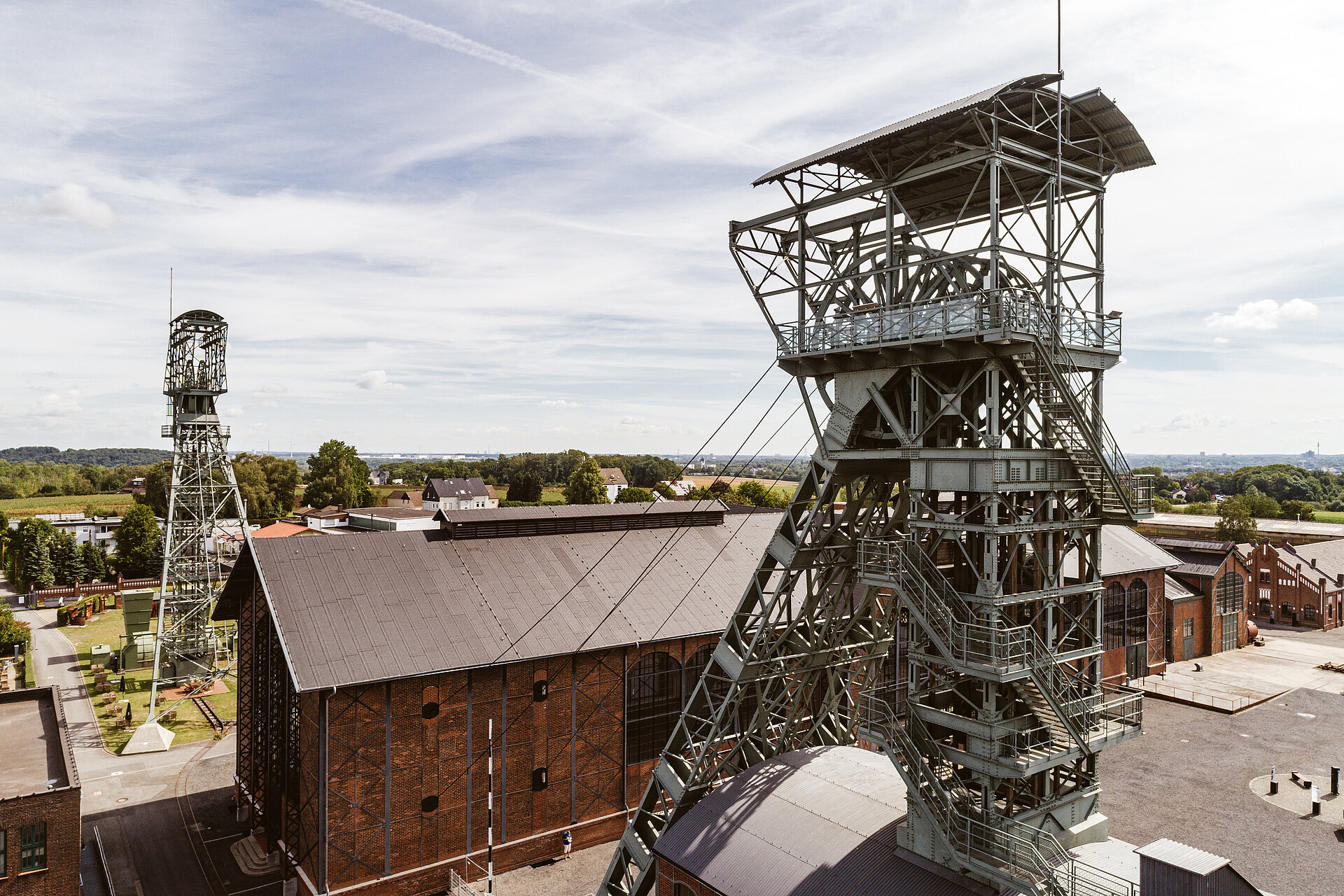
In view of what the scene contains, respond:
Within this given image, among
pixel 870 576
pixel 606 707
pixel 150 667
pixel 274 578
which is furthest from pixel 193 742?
pixel 870 576

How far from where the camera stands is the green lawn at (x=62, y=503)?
12207 centimetres

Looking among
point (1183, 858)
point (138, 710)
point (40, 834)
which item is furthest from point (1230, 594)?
point (138, 710)

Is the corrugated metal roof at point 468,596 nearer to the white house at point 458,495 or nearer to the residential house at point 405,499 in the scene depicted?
the white house at point 458,495

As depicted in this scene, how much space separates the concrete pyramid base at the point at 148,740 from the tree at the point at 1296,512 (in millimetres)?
130798

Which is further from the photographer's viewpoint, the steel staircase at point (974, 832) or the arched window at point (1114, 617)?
the arched window at point (1114, 617)

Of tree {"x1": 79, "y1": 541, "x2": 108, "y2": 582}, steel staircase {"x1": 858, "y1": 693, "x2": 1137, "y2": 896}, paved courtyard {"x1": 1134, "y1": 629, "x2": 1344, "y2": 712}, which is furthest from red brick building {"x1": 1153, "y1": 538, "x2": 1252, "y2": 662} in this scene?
tree {"x1": 79, "y1": 541, "x2": 108, "y2": 582}

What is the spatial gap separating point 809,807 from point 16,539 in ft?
277

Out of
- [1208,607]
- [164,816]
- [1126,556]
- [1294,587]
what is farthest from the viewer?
[1294,587]

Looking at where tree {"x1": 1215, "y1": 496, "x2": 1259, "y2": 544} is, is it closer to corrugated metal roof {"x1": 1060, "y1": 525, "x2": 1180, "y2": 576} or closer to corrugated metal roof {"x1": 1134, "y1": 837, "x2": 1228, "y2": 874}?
corrugated metal roof {"x1": 1060, "y1": 525, "x2": 1180, "y2": 576}

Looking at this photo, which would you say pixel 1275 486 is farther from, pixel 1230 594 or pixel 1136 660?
pixel 1136 660

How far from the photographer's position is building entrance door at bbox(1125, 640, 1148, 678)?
1761 inches

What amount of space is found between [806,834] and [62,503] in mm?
168095

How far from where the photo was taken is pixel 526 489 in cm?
12656

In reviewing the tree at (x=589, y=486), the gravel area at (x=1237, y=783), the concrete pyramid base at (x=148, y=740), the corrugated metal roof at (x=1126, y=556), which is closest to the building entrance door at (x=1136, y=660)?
the gravel area at (x=1237, y=783)
